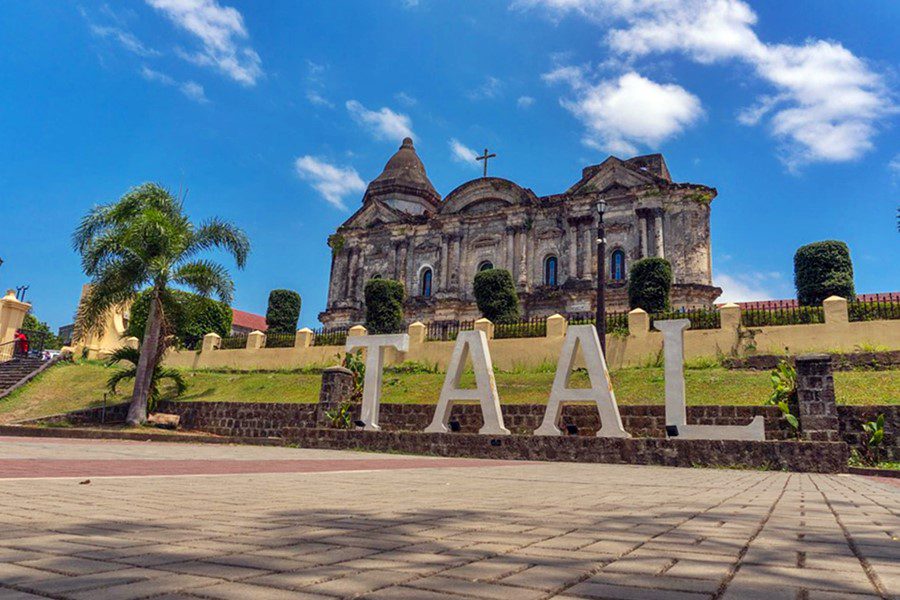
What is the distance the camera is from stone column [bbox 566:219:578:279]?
34.1m

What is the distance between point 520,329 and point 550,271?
14.2m

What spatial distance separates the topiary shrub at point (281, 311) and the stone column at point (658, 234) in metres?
21.3

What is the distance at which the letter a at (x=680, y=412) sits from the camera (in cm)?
1008

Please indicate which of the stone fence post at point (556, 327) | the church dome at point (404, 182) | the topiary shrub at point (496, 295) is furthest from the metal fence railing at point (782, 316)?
the church dome at point (404, 182)

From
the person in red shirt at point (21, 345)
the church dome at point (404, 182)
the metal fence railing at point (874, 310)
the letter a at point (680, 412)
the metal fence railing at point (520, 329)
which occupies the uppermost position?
the church dome at point (404, 182)

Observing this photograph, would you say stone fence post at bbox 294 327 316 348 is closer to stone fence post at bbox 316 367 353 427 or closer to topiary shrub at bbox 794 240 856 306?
stone fence post at bbox 316 367 353 427

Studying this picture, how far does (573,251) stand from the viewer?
113ft

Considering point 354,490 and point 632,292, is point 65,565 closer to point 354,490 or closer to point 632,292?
point 354,490

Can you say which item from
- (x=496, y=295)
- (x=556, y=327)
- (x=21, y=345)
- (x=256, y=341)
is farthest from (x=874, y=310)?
(x=21, y=345)

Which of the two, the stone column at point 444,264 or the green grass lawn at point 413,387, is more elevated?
the stone column at point 444,264

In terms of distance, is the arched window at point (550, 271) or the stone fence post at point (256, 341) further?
the arched window at point (550, 271)

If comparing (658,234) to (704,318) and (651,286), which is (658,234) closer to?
(651,286)

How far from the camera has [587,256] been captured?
33906 millimetres

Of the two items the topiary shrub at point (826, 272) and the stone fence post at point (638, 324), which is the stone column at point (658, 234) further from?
the stone fence post at point (638, 324)
